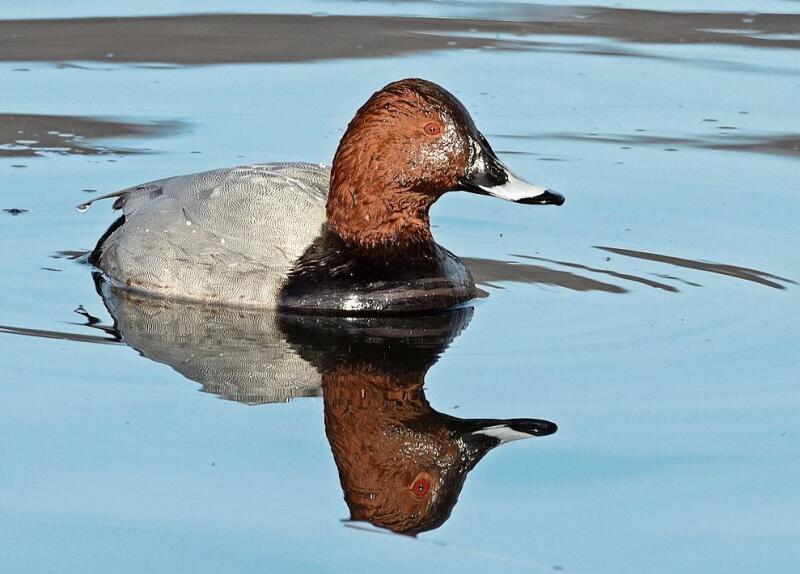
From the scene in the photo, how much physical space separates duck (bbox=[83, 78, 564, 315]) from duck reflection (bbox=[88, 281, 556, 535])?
102 millimetres

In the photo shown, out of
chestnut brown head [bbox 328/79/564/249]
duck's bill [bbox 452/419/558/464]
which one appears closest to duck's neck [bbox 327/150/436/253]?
chestnut brown head [bbox 328/79/564/249]

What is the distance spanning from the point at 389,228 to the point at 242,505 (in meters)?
2.47

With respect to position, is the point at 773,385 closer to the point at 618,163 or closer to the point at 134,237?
the point at 134,237

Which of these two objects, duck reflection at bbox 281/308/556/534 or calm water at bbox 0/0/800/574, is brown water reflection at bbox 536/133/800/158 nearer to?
calm water at bbox 0/0/800/574

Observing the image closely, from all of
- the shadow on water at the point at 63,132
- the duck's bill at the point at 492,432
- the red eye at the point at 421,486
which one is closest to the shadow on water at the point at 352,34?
the shadow on water at the point at 63,132

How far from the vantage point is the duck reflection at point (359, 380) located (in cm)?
473

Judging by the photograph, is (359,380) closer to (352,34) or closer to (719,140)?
(719,140)

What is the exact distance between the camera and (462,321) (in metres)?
6.58

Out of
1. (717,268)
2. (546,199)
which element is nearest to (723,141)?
(717,268)

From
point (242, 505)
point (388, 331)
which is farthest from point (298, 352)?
point (242, 505)

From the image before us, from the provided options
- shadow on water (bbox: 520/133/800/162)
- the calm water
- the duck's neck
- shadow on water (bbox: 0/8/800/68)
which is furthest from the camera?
shadow on water (bbox: 0/8/800/68)

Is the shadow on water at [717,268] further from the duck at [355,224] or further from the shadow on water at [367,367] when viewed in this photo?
the duck at [355,224]

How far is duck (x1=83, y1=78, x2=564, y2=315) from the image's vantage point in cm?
660

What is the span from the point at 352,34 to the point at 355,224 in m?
5.54
